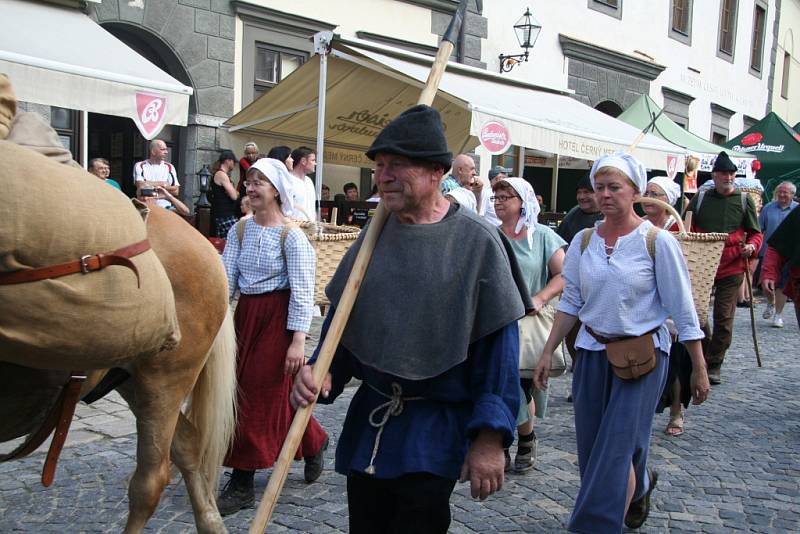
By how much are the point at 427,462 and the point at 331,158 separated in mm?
10536

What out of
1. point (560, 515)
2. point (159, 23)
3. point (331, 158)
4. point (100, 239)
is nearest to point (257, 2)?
point (159, 23)

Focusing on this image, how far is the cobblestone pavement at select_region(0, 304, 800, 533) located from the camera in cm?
393

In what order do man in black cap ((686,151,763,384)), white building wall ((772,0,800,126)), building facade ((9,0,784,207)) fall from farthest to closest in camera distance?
white building wall ((772,0,800,126))
building facade ((9,0,784,207))
man in black cap ((686,151,763,384))

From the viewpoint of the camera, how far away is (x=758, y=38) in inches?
1090

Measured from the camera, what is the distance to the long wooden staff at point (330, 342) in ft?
7.94

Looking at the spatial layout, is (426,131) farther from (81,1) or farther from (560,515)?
(81,1)

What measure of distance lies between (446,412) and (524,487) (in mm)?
2250

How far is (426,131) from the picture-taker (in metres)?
2.43

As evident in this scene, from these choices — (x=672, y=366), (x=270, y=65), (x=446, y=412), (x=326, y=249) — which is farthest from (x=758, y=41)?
(x=446, y=412)

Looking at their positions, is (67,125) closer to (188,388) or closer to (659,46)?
(188,388)

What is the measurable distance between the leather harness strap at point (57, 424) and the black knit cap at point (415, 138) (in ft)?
4.44

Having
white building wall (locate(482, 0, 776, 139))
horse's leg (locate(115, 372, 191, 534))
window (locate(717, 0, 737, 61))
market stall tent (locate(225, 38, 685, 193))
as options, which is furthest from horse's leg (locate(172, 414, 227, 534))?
window (locate(717, 0, 737, 61))

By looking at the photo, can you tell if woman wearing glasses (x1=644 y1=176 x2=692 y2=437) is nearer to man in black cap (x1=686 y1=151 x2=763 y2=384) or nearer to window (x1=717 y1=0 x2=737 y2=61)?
man in black cap (x1=686 y1=151 x2=763 y2=384)

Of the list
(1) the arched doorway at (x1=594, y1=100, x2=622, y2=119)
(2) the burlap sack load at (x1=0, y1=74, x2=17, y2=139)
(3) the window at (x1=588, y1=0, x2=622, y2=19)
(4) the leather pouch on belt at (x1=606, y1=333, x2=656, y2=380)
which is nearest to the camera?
(2) the burlap sack load at (x1=0, y1=74, x2=17, y2=139)
